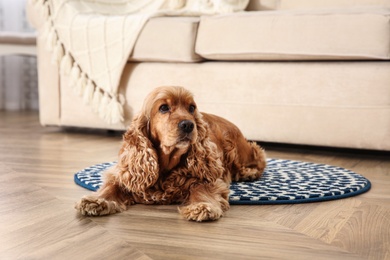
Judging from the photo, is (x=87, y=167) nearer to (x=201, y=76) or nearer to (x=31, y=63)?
(x=201, y=76)

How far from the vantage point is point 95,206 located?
143cm

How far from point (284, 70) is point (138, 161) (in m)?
1.20

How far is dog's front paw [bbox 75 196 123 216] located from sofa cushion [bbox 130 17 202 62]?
140 cm

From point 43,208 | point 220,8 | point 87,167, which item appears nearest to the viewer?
point 43,208

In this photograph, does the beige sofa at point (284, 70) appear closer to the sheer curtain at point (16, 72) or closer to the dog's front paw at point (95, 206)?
the dog's front paw at point (95, 206)

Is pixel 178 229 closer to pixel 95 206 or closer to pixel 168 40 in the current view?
pixel 95 206

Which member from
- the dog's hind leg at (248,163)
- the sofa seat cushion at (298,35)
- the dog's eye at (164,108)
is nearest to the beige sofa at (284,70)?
the sofa seat cushion at (298,35)

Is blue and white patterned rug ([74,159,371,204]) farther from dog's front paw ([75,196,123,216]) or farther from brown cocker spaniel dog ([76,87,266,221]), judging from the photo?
dog's front paw ([75,196,123,216])

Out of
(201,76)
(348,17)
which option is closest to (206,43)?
(201,76)

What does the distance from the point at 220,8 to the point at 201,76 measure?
0.64 m

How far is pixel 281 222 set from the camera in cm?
139

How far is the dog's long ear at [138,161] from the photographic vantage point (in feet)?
4.98

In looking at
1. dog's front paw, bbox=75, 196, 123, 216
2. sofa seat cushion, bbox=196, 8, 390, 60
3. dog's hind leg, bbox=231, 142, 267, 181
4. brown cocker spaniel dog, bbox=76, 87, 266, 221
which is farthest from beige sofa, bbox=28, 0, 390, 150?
dog's front paw, bbox=75, 196, 123, 216

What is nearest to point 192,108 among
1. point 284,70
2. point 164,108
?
point 164,108
